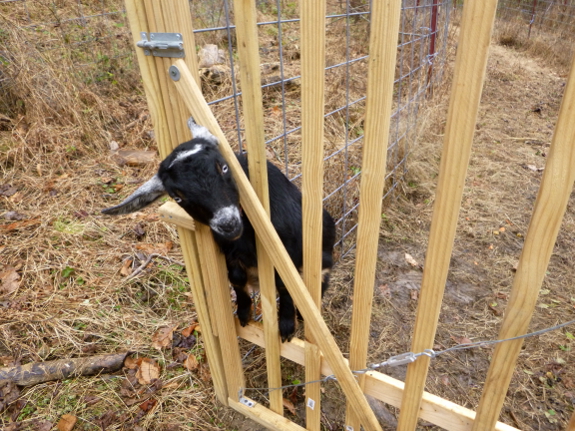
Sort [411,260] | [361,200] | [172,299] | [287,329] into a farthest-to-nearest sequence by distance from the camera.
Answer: [411,260], [172,299], [287,329], [361,200]

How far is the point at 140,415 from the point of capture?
227cm

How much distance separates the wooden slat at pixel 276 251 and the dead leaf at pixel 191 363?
1259 millimetres

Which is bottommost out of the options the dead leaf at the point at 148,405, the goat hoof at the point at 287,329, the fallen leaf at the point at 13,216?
the dead leaf at the point at 148,405

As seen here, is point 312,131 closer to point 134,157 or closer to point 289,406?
point 289,406

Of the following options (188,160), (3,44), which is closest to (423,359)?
(188,160)

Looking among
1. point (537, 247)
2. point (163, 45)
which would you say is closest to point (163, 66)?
point (163, 45)

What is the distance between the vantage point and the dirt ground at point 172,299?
7.56 feet

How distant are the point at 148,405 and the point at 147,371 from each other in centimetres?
24

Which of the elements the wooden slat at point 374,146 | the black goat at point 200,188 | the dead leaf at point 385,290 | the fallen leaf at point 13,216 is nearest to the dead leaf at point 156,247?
the fallen leaf at point 13,216

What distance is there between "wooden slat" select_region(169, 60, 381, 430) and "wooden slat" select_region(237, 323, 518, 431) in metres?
0.09

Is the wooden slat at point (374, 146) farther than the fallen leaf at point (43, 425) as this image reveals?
No

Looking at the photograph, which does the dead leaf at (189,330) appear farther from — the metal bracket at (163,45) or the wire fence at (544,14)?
the wire fence at (544,14)

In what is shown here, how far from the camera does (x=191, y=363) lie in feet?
8.42

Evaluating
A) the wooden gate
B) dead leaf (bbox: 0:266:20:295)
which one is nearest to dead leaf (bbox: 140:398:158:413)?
the wooden gate
